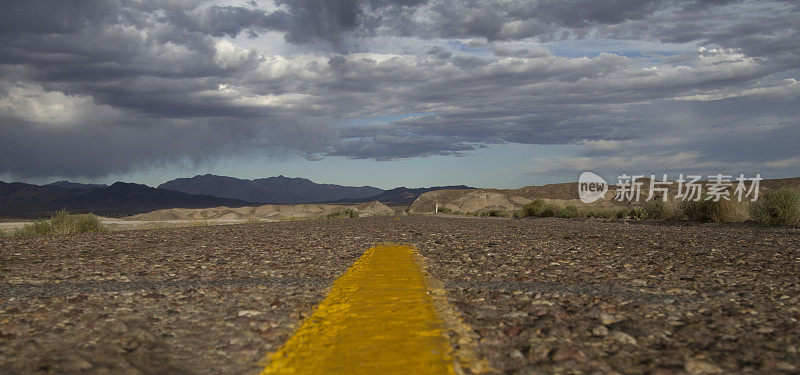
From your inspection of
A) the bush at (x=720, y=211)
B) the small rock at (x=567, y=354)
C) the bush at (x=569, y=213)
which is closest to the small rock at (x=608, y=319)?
the small rock at (x=567, y=354)

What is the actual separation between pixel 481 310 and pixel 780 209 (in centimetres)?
1680

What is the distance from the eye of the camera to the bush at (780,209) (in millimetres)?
15469

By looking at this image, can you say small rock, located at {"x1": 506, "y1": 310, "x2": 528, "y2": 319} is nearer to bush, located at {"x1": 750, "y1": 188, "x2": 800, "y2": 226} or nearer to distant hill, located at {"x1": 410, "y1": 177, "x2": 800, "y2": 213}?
bush, located at {"x1": 750, "y1": 188, "x2": 800, "y2": 226}

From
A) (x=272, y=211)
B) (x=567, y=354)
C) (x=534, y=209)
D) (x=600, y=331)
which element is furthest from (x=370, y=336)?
(x=272, y=211)

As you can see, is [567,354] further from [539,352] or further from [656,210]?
[656,210]

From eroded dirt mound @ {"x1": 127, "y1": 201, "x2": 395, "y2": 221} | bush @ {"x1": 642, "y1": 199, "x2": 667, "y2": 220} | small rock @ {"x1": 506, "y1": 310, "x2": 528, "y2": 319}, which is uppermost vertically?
bush @ {"x1": 642, "y1": 199, "x2": 667, "y2": 220}

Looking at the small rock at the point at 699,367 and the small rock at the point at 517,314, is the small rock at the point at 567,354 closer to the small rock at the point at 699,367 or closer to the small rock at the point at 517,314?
the small rock at the point at 699,367

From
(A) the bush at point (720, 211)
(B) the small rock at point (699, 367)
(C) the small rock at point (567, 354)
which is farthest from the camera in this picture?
(A) the bush at point (720, 211)

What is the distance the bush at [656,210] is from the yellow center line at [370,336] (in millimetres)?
22348

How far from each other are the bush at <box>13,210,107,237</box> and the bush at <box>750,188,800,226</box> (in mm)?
22315

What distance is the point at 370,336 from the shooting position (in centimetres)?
264

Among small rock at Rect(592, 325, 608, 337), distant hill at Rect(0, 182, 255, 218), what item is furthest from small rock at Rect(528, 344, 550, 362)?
distant hill at Rect(0, 182, 255, 218)

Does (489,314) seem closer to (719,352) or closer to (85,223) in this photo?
(719,352)

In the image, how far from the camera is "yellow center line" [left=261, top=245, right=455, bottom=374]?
219cm
